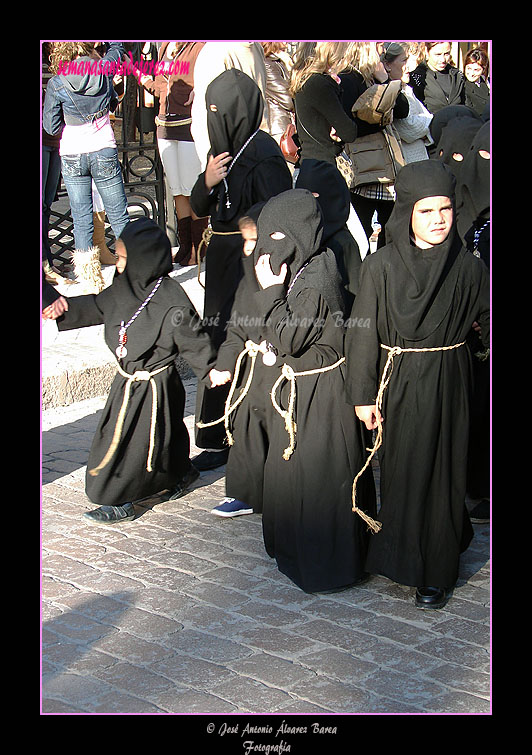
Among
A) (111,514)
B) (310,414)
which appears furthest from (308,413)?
(111,514)

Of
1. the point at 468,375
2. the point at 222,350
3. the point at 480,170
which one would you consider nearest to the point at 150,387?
the point at 222,350

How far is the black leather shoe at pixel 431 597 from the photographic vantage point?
4.36m

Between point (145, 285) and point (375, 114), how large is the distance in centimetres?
251

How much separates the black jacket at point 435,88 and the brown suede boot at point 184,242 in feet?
8.60

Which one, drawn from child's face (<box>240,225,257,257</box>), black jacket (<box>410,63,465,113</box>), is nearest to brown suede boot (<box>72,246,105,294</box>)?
child's face (<box>240,225,257,257</box>)

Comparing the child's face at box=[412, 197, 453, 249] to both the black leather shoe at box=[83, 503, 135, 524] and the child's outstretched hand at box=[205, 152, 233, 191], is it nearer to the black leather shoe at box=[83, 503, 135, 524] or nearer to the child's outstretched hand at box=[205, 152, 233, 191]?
the child's outstretched hand at box=[205, 152, 233, 191]

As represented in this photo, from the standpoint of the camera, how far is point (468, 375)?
4.45 meters

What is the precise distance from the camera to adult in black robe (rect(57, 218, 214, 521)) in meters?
5.20

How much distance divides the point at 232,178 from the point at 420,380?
2.06 metres

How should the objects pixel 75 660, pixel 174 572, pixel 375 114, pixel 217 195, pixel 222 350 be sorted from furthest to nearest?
1. pixel 375 114
2. pixel 217 195
3. pixel 222 350
4. pixel 174 572
5. pixel 75 660

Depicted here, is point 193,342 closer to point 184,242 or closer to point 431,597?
point 431,597

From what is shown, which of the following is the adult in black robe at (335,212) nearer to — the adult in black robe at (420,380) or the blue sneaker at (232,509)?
the adult in black robe at (420,380)

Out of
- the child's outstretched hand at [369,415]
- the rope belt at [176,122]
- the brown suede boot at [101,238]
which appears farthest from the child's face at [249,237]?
the rope belt at [176,122]
